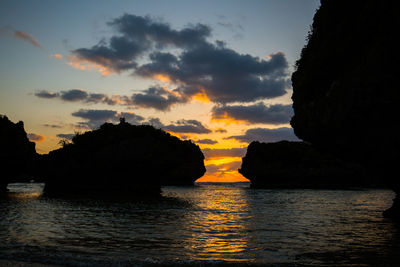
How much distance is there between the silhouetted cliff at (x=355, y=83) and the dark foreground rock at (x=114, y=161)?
1617 inches

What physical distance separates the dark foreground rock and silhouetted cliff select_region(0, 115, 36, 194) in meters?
6.78

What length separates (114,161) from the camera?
191 ft

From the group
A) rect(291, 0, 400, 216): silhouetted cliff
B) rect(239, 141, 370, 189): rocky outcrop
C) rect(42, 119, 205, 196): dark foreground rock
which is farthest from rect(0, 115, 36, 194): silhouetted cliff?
rect(239, 141, 370, 189): rocky outcrop

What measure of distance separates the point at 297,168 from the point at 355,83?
102 metres

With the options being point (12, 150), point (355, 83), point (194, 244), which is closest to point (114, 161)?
point (12, 150)

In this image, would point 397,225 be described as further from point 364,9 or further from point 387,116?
point 364,9

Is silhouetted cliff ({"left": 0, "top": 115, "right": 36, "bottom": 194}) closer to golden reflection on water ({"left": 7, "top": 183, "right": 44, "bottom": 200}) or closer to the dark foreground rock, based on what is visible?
golden reflection on water ({"left": 7, "top": 183, "right": 44, "bottom": 200})

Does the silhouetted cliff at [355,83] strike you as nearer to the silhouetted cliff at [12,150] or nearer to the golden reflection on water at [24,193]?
the golden reflection on water at [24,193]

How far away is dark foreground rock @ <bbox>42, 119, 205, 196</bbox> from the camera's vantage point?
5838cm

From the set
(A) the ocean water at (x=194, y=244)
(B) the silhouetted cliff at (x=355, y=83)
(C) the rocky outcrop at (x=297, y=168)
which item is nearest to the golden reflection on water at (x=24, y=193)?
(A) the ocean water at (x=194, y=244)

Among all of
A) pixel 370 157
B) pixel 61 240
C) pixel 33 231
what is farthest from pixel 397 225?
pixel 33 231

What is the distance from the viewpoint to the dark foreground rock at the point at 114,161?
58.4 metres

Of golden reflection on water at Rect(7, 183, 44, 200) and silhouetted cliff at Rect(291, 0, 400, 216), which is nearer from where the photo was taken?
silhouetted cliff at Rect(291, 0, 400, 216)

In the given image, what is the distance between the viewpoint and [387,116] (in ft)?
49.7
